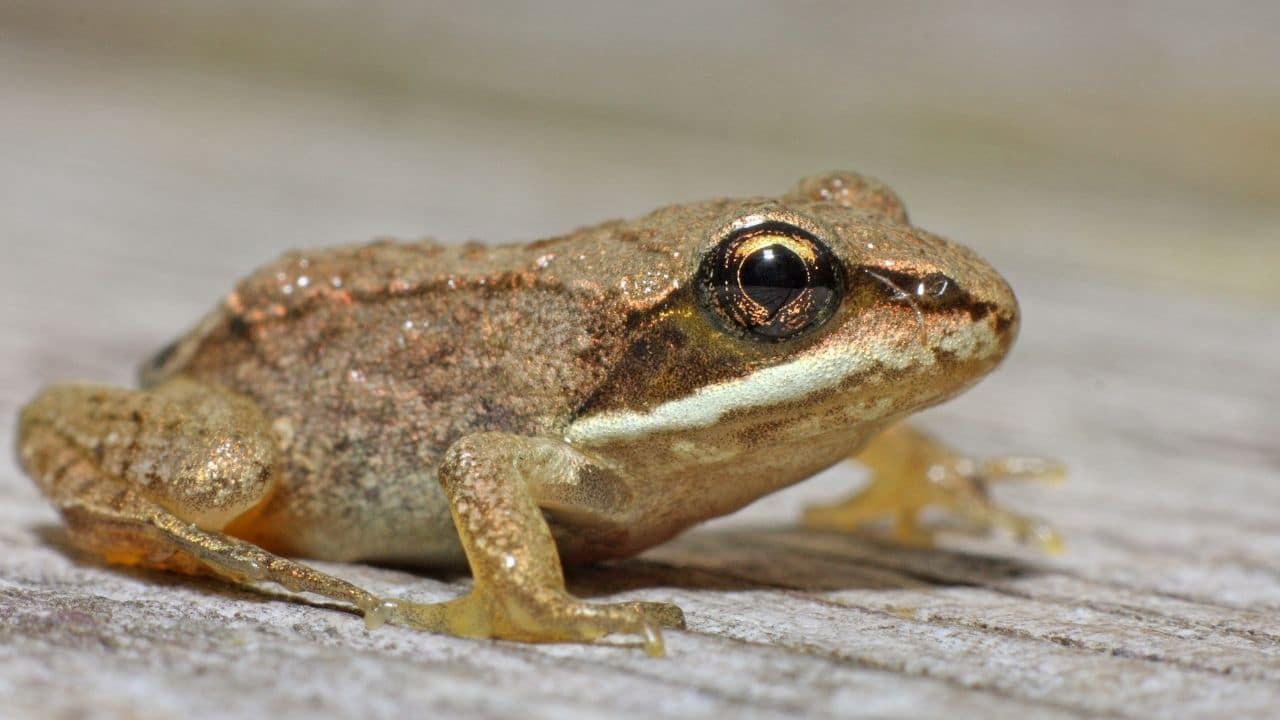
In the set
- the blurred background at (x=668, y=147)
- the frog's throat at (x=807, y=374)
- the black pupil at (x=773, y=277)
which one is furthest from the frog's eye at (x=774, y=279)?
the blurred background at (x=668, y=147)

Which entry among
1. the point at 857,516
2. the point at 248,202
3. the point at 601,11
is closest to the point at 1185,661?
the point at 857,516

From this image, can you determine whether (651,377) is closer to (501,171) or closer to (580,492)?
(580,492)

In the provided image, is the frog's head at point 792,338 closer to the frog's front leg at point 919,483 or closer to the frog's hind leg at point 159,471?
the frog's hind leg at point 159,471

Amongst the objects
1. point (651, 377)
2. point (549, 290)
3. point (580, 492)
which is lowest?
point (580, 492)

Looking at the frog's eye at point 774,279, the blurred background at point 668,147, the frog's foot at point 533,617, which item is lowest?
the frog's foot at point 533,617

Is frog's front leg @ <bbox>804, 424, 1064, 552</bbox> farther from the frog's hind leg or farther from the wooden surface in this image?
the frog's hind leg

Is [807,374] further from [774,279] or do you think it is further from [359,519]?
[359,519]

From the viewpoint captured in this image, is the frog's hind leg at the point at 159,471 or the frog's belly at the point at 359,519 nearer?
the frog's hind leg at the point at 159,471

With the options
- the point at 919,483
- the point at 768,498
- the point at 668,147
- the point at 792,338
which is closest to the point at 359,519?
the point at 792,338
